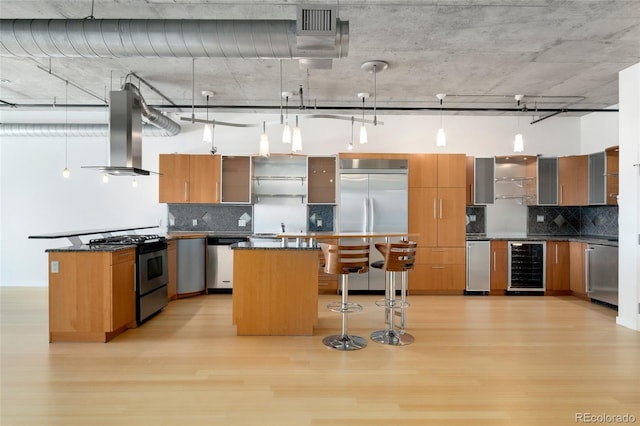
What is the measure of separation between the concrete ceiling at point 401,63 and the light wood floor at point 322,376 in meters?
2.99

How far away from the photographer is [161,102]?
6.04 metres

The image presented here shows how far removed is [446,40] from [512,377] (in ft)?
11.1

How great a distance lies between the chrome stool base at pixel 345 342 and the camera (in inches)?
140

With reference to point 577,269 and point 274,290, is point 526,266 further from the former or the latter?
point 274,290

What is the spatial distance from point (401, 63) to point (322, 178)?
267cm

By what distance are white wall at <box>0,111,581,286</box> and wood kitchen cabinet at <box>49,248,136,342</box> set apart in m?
2.97

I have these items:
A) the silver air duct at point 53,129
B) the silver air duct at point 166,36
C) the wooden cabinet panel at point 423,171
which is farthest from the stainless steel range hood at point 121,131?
the wooden cabinet panel at point 423,171

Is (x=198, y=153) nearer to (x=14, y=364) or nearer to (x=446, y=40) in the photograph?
(x=14, y=364)

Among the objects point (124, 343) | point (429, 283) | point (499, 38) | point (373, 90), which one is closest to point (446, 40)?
point (499, 38)

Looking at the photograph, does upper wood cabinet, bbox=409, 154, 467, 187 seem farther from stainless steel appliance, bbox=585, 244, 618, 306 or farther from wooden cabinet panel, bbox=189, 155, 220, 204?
wooden cabinet panel, bbox=189, 155, 220, 204

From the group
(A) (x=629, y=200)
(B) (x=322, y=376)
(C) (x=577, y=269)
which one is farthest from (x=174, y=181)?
(C) (x=577, y=269)

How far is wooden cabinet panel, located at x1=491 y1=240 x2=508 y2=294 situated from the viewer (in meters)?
6.00

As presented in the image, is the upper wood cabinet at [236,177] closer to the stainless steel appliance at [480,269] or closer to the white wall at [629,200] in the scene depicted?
the stainless steel appliance at [480,269]

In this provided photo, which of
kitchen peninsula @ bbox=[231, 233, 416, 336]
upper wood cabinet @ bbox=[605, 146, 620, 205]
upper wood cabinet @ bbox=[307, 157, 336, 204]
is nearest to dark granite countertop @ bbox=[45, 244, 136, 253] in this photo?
kitchen peninsula @ bbox=[231, 233, 416, 336]
